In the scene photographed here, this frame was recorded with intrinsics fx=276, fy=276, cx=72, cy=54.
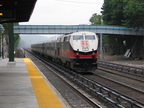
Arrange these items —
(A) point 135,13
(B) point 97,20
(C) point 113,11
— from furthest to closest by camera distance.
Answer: (B) point 97,20 < (C) point 113,11 < (A) point 135,13

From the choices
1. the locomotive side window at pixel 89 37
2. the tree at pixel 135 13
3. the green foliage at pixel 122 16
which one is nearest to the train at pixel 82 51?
the locomotive side window at pixel 89 37

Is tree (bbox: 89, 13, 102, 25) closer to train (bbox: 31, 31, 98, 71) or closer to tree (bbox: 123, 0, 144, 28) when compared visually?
tree (bbox: 123, 0, 144, 28)

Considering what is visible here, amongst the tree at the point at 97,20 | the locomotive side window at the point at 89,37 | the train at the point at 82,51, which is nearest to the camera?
the train at the point at 82,51

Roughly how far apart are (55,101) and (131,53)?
1855 inches

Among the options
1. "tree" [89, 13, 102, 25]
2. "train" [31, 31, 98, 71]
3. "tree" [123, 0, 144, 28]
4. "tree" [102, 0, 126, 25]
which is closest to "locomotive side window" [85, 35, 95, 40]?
"train" [31, 31, 98, 71]

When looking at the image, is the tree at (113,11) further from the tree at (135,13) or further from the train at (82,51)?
the train at (82,51)

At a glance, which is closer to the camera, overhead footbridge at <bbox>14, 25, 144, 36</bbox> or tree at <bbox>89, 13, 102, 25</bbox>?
overhead footbridge at <bbox>14, 25, 144, 36</bbox>

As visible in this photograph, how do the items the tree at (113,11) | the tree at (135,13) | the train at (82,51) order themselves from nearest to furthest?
1. the train at (82,51)
2. the tree at (135,13)
3. the tree at (113,11)

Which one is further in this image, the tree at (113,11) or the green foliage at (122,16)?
the tree at (113,11)

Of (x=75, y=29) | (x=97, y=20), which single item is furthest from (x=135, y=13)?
(x=97, y=20)

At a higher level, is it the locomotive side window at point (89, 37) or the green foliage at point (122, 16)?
the green foliage at point (122, 16)

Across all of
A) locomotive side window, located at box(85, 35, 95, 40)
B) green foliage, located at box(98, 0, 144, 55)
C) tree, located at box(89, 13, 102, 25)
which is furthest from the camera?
tree, located at box(89, 13, 102, 25)

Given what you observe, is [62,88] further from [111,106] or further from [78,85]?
[111,106]

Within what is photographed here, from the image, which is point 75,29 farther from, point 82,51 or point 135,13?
point 82,51
